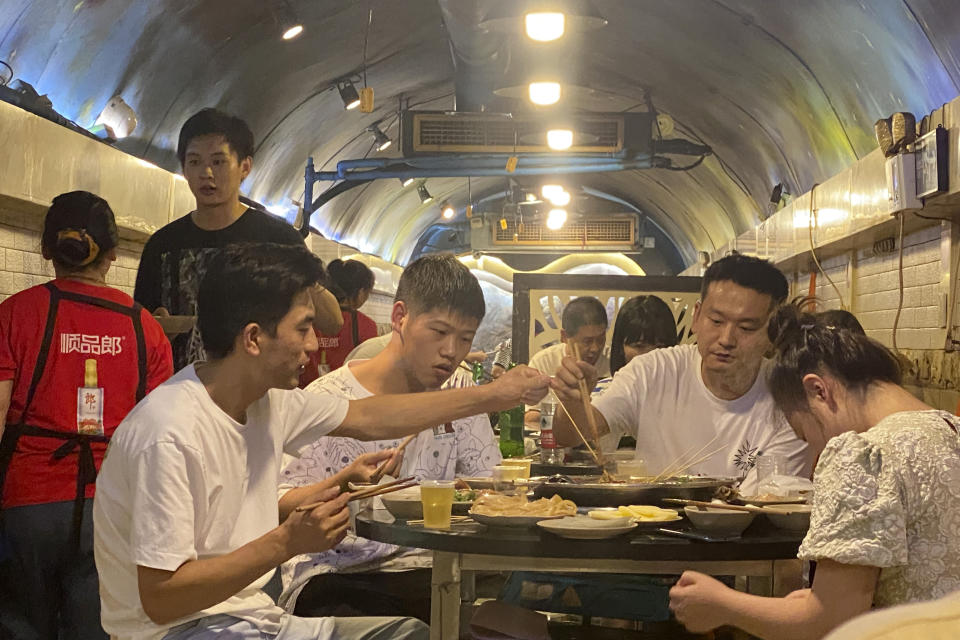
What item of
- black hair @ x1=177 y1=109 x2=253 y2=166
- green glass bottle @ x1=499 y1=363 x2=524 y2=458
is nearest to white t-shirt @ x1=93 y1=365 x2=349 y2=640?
black hair @ x1=177 y1=109 x2=253 y2=166

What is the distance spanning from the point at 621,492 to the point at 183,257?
1704 millimetres

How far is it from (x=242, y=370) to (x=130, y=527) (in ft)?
1.15

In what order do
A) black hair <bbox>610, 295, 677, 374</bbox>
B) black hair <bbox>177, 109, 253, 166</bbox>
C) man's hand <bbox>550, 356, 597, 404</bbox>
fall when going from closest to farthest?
man's hand <bbox>550, 356, 597, 404</bbox>
black hair <bbox>177, 109, 253, 166</bbox>
black hair <bbox>610, 295, 677, 374</bbox>

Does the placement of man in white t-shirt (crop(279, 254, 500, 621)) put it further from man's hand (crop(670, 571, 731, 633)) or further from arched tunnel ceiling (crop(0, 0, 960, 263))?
arched tunnel ceiling (crop(0, 0, 960, 263))

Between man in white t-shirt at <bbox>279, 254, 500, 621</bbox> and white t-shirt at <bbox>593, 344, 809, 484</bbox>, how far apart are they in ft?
1.90

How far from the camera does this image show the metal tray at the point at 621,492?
96.1 inches

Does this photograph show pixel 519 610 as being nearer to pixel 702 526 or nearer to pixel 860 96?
pixel 702 526

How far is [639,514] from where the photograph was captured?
7.50ft

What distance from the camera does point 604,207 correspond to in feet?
56.5

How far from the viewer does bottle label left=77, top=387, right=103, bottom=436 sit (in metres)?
3.00

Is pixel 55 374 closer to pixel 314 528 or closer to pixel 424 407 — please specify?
pixel 424 407

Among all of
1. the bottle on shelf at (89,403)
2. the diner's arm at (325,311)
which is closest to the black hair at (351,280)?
the diner's arm at (325,311)

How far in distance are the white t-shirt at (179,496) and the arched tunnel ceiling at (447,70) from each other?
3387 millimetres

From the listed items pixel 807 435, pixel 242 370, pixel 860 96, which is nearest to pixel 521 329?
pixel 860 96
